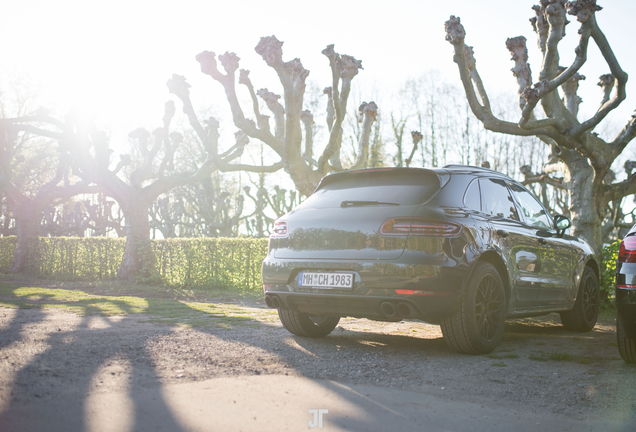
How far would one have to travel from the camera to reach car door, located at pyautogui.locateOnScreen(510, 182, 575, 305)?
5.95 metres

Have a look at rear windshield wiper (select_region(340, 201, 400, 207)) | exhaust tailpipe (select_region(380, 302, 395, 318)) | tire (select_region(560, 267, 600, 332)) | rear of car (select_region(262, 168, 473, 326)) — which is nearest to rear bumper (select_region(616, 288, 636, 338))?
rear of car (select_region(262, 168, 473, 326))

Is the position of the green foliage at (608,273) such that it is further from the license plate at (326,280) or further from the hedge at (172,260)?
the hedge at (172,260)

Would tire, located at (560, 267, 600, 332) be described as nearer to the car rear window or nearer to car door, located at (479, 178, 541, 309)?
car door, located at (479, 178, 541, 309)

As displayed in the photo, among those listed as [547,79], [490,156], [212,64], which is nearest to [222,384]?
[547,79]

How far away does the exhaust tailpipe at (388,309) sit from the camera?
451 cm

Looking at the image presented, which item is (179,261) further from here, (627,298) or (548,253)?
(627,298)

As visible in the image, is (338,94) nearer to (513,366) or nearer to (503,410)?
(513,366)

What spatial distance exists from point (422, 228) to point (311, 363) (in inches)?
57.9

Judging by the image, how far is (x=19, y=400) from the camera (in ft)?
10.0

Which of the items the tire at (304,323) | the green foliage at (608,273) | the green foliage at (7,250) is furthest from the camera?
the green foliage at (7,250)

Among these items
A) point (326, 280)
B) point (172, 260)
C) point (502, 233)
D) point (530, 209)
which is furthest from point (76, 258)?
point (502, 233)

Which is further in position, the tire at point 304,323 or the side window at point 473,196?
the tire at point 304,323

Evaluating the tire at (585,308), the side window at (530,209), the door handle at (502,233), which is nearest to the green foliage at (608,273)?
the tire at (585,308)

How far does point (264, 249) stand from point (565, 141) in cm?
716
